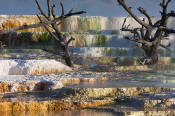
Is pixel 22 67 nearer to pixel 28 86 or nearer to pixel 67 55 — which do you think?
pixel 67 55

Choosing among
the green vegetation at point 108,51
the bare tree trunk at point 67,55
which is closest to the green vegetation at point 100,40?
the green vegetation at point 108,51

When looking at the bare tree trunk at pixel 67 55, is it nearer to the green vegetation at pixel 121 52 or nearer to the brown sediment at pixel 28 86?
the green vegetation at pixel 121 52

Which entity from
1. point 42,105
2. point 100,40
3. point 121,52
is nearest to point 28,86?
point 42,105

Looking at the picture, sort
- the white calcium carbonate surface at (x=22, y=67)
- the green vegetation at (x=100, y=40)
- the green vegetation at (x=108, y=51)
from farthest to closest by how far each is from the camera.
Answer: the green vegetation at (x=100, y=40) → the green vegetation at (x=108, y=51) → the white calcium carbonate surface at (x=22, y=67)

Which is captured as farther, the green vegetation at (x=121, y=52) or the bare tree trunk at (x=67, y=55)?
the green vegetation at (x=121, y=52)

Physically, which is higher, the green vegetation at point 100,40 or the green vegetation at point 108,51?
the green vegetation at point 100,40

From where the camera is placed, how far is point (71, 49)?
76.0ft

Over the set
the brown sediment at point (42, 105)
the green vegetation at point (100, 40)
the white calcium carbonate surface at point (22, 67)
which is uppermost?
the green vegetation at point (100, 40)

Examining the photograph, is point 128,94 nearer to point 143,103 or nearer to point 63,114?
point 143,103

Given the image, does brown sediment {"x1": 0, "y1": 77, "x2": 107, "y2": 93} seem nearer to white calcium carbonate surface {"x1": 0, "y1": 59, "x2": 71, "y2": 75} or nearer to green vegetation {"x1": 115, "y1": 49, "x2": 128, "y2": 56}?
white calcium carbonate surface {"x1": 0, "y1": 59, "x2": 71, "y2": 75}

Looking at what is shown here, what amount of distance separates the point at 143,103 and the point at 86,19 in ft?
73.8

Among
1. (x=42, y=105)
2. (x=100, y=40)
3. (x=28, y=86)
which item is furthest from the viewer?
(x=100, y=40)

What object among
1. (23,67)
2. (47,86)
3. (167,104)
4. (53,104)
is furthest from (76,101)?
(23,67)

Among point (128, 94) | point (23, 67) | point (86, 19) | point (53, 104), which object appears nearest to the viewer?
point (53, 104)
